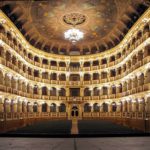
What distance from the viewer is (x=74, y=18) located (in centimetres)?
3681

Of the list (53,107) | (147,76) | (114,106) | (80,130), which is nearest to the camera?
(80,130)

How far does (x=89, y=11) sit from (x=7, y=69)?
14.1 m

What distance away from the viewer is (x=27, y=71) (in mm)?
43438

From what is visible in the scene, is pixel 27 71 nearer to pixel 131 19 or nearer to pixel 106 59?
pixel 106 59

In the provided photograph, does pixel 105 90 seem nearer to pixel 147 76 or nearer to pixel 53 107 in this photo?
pixel 53 107

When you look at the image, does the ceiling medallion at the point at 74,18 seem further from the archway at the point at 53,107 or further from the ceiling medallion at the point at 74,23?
the archway at the point at 53,107

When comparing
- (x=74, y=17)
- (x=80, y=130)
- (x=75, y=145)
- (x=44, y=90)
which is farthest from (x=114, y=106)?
(x=75, y=145)

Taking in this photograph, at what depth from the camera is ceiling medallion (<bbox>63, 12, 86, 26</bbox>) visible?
117 ft

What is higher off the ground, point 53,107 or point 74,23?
point 74,23

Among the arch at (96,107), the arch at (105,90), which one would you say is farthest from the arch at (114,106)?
the arch at (96,107)

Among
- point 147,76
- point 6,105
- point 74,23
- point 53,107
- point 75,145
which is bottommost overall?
point 75,145

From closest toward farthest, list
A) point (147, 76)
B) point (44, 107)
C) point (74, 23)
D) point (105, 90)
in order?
point (147, 76) < point (74, 23) < point (44, 107) < point (105, 90)

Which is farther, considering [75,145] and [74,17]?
[74,17]

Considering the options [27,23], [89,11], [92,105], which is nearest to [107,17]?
[89,11]
